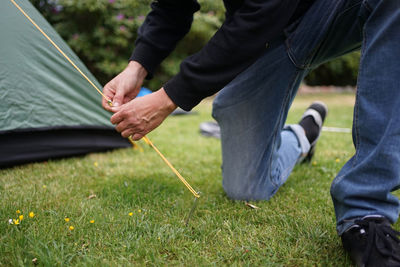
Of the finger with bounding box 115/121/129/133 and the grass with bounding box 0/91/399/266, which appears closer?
the grass with bounding box 0/91/399/266

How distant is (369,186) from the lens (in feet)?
3.42

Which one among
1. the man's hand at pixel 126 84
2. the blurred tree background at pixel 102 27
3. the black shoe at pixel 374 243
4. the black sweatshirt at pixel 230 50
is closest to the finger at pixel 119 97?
the man's hand at pixel 126 84

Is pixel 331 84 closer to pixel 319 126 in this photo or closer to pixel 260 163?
pixel 319 126

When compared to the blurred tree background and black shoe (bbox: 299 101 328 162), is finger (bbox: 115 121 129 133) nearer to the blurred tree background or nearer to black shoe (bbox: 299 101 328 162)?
black shoe (bbox: 299 101 328 162)

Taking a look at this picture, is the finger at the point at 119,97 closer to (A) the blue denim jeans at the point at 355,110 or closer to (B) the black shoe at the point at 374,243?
(A) the blue denim jeans at the point at 355,110

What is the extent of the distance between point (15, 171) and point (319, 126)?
1.83 m

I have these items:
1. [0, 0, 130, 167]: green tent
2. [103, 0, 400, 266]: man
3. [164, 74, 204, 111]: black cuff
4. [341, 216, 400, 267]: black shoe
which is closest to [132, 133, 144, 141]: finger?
[103, 0, 400, 266]: man

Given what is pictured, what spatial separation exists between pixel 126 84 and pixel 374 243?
1.10m

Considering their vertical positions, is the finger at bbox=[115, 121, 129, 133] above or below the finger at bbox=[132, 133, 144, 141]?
above

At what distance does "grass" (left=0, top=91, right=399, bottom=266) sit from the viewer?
1.11m

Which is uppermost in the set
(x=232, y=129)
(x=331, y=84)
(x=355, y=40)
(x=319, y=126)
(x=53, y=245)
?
(x=53, y=245)

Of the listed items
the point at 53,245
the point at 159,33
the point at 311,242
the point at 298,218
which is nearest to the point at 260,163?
the point at 298,218

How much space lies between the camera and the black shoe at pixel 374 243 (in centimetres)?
A: 96

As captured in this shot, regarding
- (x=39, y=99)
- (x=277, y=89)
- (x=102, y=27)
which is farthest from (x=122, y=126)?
(x=102, y=27)
